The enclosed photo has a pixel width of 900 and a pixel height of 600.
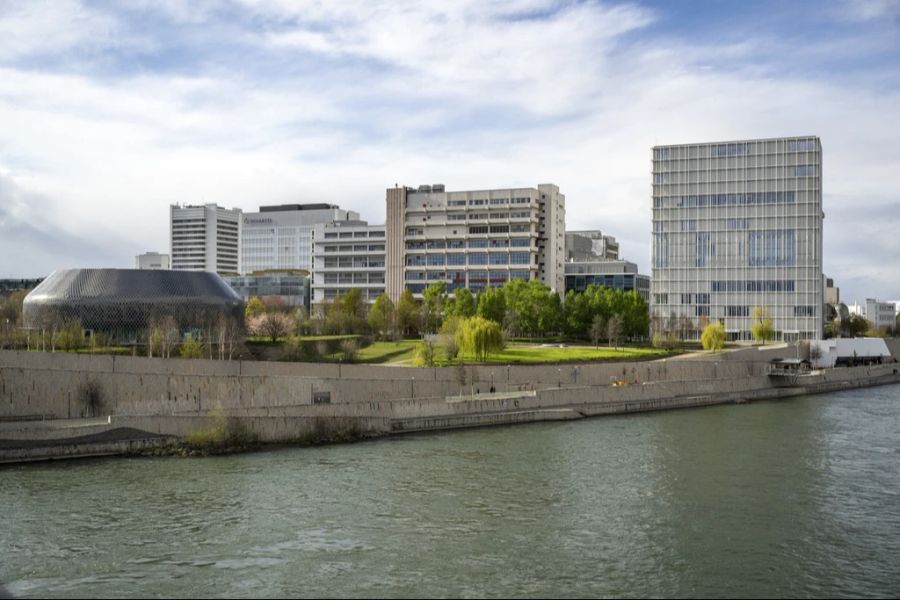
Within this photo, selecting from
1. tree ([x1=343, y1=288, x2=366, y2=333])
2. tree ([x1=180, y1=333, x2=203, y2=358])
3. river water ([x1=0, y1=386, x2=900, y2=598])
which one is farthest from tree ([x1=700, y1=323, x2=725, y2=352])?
tree ([x1=180, y1=333, x2=203, y2=358])

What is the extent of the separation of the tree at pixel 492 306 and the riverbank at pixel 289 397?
23987 mm

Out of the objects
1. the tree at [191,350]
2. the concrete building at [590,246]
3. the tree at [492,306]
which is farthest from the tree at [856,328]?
the tree at [191,350]

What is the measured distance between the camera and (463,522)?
31.7 m

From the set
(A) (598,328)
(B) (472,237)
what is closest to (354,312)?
(B) (472,237)

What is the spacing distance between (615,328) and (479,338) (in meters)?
24.8

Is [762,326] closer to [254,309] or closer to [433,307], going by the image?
[433,307]

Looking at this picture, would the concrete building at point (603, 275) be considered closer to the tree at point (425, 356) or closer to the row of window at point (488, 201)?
the row of window at point (488, 201)

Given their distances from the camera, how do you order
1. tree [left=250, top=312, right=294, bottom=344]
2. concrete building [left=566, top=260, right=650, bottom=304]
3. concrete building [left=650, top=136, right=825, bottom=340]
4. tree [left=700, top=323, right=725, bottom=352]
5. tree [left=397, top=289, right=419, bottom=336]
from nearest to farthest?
tree [left=250, top=312, right=294, bottom=344], tree [left=397, top=289, right=419, bottom=336], tree [left=700, top=323, right=725, bottom=352], concrete building [left=650, top=136, right=825, bottom=340], concrete building [left=566, top=260, right=650, bottom=304]

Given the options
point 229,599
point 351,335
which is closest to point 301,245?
point 351,335

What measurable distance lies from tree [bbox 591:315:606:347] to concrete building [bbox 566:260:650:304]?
1277 inches

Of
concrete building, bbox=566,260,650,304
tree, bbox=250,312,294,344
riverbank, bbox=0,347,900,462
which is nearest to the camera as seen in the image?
riverbank, bbox=0,347,900,462

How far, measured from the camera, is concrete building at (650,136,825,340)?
378 feet

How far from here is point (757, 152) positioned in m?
116

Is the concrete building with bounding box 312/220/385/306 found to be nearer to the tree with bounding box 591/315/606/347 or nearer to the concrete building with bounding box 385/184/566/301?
the concrete building with bounding box 385/184/566/301
